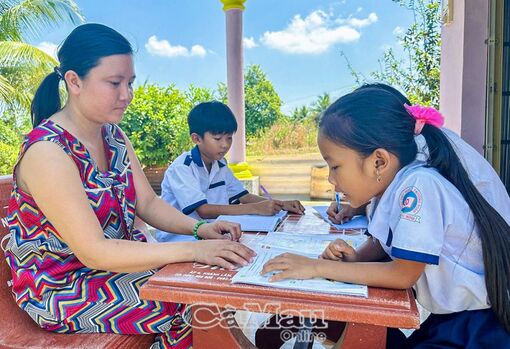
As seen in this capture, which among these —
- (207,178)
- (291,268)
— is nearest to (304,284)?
(291,268)

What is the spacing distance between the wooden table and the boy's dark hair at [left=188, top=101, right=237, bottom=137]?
1178 mm

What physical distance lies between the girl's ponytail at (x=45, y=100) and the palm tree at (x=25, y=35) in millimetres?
6413

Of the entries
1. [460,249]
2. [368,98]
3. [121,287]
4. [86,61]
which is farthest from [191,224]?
[460,249]

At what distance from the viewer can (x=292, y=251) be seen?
43.8 inches

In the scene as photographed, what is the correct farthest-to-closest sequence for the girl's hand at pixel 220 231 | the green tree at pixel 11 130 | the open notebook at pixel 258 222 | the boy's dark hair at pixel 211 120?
the green tree at pixel 11 130
the boy's dark hair at pixel 211 120
the open notebook at pixel 258 222
the girl's hand at pixel 220 231

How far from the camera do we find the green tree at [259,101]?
41.2 ft

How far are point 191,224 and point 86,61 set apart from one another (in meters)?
0.62

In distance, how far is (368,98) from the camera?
3.29 feet

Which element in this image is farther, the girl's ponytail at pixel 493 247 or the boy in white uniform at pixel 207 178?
the boy in white uniform at pixel 207 178

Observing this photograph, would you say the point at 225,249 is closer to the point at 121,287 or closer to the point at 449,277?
the point at 121,287

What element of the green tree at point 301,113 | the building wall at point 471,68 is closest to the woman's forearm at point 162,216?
the building wall at point 471,68

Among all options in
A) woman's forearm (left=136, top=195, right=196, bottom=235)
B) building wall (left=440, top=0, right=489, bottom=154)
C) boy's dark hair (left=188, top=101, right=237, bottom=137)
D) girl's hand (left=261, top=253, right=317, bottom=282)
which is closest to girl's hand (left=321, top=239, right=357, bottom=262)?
girl's hand (left=261, top=253, right=317, bottom=282)

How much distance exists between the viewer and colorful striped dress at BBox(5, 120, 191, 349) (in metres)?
1.11

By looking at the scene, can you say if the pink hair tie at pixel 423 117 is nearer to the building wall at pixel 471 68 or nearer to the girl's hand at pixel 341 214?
the girl's hand at pixel 341 214
